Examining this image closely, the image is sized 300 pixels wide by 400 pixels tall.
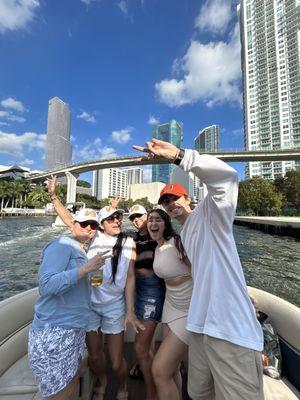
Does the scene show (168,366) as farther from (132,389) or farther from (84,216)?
(84,216)

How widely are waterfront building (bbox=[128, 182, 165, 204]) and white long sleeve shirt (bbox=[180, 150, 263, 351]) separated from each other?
13159cm

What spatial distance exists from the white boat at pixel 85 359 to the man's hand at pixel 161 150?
1827 millimetres

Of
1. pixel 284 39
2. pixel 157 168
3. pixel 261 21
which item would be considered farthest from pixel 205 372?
pixel 157 168

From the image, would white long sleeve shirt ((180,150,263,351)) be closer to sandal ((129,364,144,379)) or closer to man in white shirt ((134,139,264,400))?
man in white shirt ((134,139,264,400))

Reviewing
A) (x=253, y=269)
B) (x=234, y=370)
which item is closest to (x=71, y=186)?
(x=253, y=269)

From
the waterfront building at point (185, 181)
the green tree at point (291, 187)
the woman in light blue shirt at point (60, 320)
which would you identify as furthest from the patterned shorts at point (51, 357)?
the green tree at point (291, 187)

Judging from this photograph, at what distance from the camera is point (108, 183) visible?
559 feet

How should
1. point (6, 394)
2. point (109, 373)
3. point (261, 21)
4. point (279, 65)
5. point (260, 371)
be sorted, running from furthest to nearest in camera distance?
point (261, 21) → point (279, 65) → point (109, 373) → point (6, 394) → point (260, 371)

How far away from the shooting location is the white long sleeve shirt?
4.43 feet

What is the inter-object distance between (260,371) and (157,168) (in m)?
183

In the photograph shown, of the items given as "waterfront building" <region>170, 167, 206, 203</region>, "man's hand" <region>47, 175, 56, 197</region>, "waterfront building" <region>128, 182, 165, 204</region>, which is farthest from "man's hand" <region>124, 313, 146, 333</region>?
"waterfront building" <region>128, 182, 165, 204</region>

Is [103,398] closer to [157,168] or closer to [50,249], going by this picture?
[50,249]

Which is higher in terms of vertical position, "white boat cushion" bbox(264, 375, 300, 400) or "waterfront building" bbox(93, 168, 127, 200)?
"waterfront building" bbox(93, 168, 127, 200)

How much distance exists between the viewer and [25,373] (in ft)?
7.57
